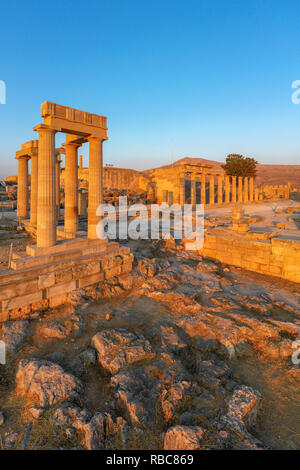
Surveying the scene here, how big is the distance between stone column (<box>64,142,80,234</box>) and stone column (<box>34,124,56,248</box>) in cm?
233

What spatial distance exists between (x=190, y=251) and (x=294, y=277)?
5274 millimetres

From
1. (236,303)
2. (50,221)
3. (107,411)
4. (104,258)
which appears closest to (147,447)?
(107,411)

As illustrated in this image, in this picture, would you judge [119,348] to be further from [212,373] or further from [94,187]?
[94,187]

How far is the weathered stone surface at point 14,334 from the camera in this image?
5.84 meters

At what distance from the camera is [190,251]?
1408cm

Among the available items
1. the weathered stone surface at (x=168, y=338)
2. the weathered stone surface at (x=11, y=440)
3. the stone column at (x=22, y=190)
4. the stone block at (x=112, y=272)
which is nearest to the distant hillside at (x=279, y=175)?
the stone column at (x=22, y=190)

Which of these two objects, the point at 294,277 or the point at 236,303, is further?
the point at 294,277

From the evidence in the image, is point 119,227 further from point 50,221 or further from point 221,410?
point 221,410

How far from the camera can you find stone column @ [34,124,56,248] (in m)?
8.38

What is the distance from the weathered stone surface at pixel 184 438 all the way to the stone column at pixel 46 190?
6890 mm

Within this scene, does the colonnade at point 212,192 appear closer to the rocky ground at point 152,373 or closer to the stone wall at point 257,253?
the stone wall at point 257,253

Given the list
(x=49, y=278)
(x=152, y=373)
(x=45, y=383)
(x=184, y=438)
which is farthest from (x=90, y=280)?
(x=184, y=438)

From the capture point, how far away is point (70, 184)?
11148 mm
